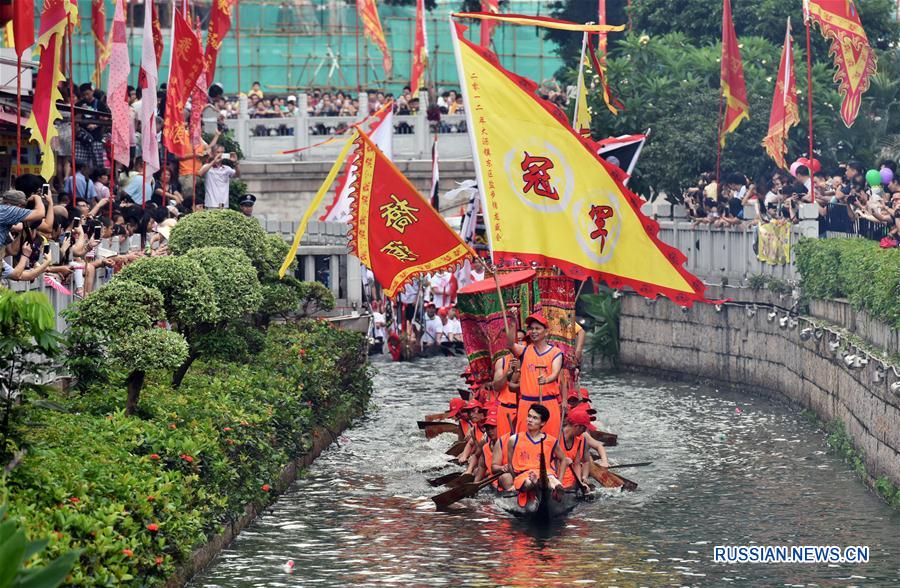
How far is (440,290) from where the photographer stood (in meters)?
39.4

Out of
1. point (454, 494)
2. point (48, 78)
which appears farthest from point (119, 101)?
point (454, 494)

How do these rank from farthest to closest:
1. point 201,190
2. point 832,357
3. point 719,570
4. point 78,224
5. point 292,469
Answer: point 201,190 → point 832,357 → point 292,469 → point 78,224 → point 719,570

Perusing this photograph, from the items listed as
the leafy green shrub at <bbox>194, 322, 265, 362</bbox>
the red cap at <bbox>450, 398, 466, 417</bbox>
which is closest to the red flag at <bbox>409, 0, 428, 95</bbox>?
the red cap at <bbox>450, 398, 466, 417</bbox>

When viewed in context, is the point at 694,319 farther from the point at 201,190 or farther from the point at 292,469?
the point at 292,469

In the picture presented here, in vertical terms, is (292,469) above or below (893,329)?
below

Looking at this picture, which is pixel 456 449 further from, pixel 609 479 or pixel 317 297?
pixel 317 297

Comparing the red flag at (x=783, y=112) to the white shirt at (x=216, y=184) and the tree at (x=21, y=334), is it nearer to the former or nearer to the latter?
the white shirt at (x=216, y=184)

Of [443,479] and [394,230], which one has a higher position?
[394,230]

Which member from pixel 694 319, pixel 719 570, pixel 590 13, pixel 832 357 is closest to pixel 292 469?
pixel 719 570

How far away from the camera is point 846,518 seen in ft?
64.7

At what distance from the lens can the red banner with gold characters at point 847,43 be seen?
27.5 meters

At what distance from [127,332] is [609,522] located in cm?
594

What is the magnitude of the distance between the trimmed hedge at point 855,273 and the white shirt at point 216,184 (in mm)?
9956

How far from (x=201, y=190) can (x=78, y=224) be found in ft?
43.8
